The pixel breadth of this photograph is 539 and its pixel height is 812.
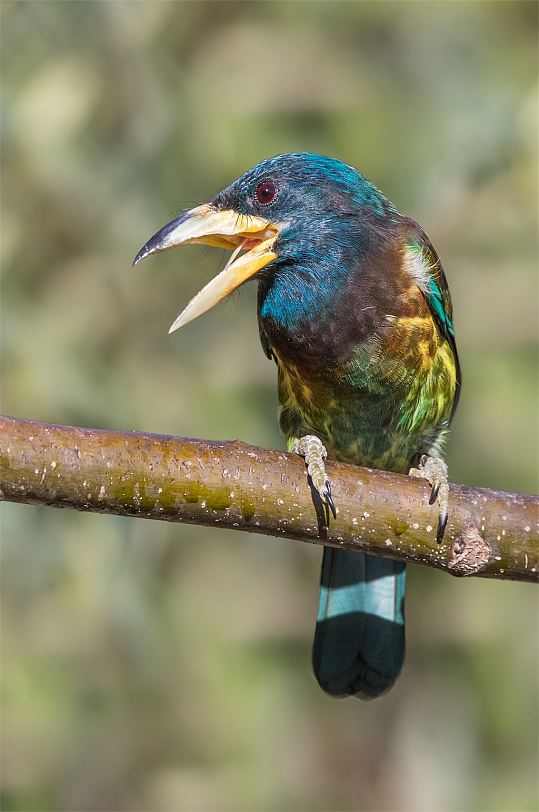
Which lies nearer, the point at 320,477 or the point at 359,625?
the point at 320,477

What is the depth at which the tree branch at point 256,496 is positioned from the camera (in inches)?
98.9

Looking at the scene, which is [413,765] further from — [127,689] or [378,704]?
[127,689]

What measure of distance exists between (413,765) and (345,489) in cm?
350

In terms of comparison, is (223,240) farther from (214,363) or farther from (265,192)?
(214,363)

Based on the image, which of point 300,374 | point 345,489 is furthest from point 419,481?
point 300,374

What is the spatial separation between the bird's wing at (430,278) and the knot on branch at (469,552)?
0.93 m

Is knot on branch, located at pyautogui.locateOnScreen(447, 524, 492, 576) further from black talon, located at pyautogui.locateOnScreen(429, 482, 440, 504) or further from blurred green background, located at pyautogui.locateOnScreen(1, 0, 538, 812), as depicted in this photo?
blurred green background, located at pyautogui.locateOnScreen(1, 0, 538, 812)

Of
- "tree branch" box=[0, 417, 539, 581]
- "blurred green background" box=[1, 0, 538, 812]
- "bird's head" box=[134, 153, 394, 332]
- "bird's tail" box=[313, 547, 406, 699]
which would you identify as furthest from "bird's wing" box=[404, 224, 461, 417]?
"blurred green background" box=[1, 0, 538, 812]

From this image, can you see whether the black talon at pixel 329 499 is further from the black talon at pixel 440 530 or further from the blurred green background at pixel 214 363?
the blurred green background at pixel 214 363

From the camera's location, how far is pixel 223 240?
3.43m

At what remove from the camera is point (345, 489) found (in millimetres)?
2771

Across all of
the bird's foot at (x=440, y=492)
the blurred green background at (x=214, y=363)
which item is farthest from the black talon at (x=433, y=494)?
the blurred green background at (x=214, y=363)

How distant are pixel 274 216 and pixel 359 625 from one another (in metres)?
1.20

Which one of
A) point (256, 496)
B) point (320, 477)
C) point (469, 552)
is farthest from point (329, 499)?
point (469, 552)
